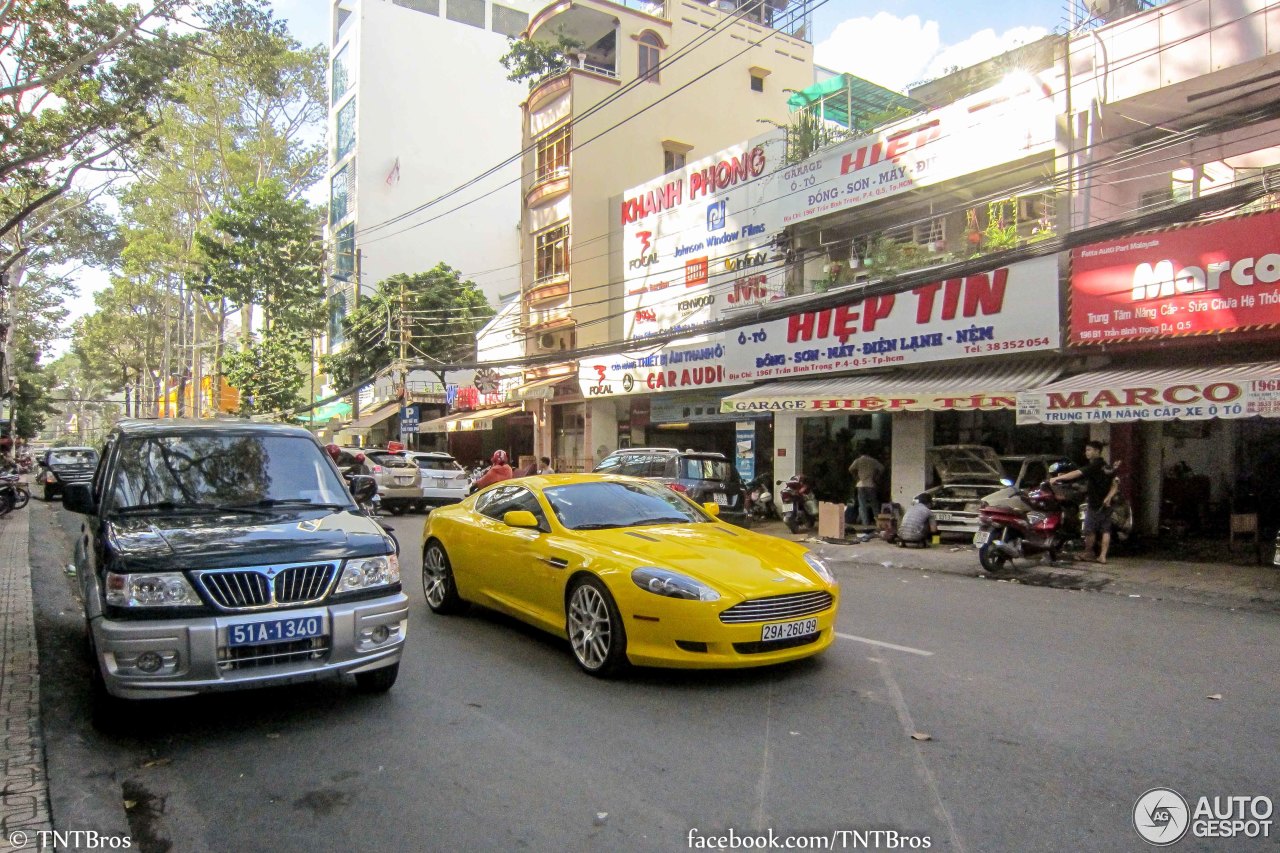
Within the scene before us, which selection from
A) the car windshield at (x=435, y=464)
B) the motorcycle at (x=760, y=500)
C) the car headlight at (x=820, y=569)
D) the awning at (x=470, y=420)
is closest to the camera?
the car headlight at (x=820, y=569)

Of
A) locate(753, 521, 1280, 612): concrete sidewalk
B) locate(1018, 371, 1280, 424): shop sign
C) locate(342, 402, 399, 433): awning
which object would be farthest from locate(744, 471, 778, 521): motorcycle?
locate(342, 402, 399, 433): awning

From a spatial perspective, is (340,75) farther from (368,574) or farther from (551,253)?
(368,574)

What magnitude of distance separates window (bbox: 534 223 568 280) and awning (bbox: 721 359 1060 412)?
37.1ft

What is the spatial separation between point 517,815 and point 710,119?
27.4 meters

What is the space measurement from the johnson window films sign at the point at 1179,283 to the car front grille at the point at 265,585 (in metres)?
11.5

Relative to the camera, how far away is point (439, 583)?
25.3ft

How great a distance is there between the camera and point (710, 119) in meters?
28.0

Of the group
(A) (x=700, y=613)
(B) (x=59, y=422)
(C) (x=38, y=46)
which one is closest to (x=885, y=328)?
(A) (x=700, y=613)

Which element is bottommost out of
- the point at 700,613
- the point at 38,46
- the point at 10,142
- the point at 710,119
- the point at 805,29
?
the point at 700,613

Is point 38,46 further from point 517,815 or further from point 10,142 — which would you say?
point 517,815

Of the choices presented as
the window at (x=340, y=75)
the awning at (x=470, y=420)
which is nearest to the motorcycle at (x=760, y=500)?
the awning at (x=470, y=420)

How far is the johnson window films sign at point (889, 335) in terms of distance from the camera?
13.1 meters

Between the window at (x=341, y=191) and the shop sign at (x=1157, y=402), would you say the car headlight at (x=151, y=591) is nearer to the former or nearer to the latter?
the shop sign at (x=1157, y=402)

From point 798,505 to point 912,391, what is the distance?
12.1 feet
